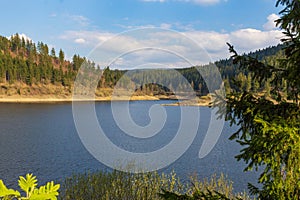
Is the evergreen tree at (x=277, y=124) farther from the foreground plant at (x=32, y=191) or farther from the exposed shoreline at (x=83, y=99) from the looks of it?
the exposed shoreline at (x=83, y=99)

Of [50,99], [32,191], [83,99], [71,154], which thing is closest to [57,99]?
[50,99]

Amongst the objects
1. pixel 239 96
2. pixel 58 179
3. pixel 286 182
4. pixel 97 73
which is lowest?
pixel 58 179

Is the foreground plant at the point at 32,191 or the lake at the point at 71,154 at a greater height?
the foreground plant at the point at 32,191

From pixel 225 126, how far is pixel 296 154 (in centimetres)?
3588

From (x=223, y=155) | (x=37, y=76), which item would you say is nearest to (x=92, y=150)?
(x=223, y=155)

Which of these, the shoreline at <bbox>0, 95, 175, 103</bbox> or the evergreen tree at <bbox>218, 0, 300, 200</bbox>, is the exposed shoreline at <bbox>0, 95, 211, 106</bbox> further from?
the evergreen tree at <bbox>218, 0, 300, 200</bbox>

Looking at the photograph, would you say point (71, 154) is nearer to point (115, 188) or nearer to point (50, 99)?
point (115, 188)

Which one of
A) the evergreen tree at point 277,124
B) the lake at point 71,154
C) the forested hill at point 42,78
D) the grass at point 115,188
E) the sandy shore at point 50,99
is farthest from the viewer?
the forested hill at point 42,78

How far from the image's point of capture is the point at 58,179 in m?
17.3

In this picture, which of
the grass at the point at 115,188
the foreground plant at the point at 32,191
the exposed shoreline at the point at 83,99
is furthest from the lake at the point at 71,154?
the exposed shoreline at the point at 83,99

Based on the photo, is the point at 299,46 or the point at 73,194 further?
the point at 73,194

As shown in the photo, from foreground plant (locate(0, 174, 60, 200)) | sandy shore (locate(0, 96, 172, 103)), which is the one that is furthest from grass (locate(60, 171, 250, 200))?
sandy shore (locate(0, 96, 172, 103))

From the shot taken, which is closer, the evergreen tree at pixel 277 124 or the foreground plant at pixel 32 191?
the foreground plant at pixel 32 191

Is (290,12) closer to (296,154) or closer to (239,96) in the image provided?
(239,96)
